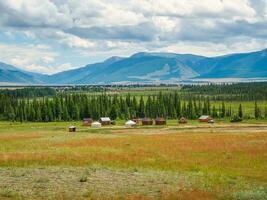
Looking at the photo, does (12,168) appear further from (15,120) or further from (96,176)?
(15,120)

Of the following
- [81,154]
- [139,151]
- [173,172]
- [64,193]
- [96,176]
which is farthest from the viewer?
[139,151]

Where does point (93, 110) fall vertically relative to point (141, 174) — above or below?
above

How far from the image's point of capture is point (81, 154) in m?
51.2

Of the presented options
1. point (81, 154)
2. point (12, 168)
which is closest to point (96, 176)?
point (12, 168)

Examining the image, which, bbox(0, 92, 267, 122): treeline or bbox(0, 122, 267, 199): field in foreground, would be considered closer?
bbox(0, 122, 267, 199): field in foreground

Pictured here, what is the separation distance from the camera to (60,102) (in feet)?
569

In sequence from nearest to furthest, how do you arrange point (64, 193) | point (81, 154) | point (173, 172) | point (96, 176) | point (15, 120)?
1. point (64, 193)
2. point (96, 176)
3. point (173, 172)
4. point (81, 154)
5. point (15, 120)

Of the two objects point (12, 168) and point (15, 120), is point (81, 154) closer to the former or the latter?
point (12, 168)

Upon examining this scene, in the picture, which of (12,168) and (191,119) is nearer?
(12,168)

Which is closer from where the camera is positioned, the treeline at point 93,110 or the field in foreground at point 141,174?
the field in foreground at point 141,174

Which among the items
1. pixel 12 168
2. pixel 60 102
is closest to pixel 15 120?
pixel 60 102

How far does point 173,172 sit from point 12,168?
42.7 ft

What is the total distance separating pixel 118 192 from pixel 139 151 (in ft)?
87.2

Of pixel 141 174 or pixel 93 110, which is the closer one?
pixel 141 174
